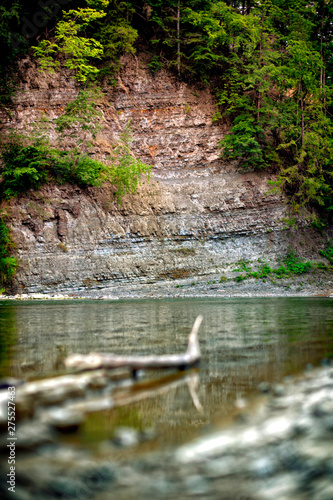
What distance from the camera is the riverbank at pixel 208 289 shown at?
21797 millimetres

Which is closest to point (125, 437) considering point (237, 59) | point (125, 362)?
point (125, 362)

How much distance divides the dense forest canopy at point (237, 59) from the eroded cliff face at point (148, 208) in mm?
1352

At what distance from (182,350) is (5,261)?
19.0m

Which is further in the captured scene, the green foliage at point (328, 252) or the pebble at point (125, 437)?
the green foliage at point (328, 252)

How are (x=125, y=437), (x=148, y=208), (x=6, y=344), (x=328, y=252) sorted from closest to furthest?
1. (x=125, y=437)
2. (x=6, y=344)
3. (x=148, y=208)
4. (x=328, y=252)

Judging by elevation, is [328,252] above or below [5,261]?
above

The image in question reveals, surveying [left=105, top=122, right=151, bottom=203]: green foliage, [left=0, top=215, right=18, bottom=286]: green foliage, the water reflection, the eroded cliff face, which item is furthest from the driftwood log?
[left=105, top=122, right=151, bottom=203]: green foliage

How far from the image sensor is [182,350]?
17.6ft

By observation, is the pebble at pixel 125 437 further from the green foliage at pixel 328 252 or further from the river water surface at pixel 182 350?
the green foliage at pixel 328 252

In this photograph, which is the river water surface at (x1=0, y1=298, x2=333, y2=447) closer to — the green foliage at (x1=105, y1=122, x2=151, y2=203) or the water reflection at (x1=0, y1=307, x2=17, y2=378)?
the water reflection at (x1=0, y1=307, x2=17, y2=378)

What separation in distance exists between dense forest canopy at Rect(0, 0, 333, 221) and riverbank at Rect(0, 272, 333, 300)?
5729mm

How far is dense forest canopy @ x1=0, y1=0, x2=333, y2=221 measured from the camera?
88.2 feet

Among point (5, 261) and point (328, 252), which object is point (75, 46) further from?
point (328, 252)

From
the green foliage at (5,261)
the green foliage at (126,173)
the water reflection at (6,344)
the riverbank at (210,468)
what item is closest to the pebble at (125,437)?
the riverbank at (210,468)
